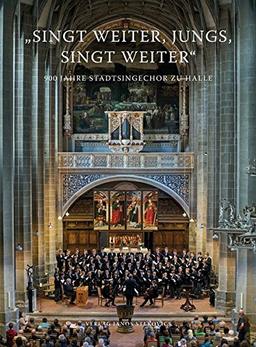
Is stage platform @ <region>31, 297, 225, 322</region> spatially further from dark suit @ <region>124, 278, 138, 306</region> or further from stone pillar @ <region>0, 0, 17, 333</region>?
stone pillar @ <region>0, 0, 17, 333</region>

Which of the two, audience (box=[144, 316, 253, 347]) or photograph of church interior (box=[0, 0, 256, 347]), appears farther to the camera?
photograph of church interior (box=[0, 0, 256, 347])

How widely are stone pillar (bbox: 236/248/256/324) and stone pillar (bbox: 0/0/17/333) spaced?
815cm

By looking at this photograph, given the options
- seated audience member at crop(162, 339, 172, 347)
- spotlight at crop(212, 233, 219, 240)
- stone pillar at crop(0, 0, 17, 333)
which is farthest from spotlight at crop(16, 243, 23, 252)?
seated audience member at crop(162, 339, 172, 347)

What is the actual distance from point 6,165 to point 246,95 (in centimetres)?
892

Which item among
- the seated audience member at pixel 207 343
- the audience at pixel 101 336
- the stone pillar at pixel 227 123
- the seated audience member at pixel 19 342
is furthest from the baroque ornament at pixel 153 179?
the seated audience member at pixel 19 342

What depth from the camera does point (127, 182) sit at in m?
45.1

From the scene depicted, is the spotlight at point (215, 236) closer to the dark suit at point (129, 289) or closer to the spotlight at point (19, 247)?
the dark suit at point (129, 289)

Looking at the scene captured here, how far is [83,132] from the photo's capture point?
47094 millimetres

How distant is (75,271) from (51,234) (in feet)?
20.9

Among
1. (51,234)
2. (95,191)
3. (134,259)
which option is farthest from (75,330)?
(95,191)

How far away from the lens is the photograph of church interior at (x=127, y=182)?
84.1ft

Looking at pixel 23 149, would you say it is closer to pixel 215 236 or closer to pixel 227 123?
pixel 227 123

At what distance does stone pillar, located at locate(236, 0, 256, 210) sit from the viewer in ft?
84.4

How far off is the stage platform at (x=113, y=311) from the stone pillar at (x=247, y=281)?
333 centimetres
